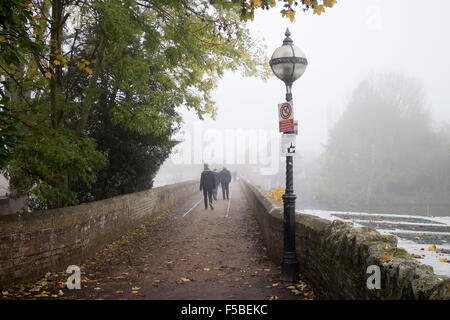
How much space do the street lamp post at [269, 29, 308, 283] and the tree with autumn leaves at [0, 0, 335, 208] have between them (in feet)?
3.41

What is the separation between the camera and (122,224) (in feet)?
33.4

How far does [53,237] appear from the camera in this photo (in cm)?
640

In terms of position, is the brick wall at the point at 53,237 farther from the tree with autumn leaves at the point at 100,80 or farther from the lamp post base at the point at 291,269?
the lamp post base at the point at 291,269

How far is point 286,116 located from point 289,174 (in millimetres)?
1022

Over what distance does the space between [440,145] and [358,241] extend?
5887cm

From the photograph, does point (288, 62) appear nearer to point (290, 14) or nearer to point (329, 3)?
point (290, 14)

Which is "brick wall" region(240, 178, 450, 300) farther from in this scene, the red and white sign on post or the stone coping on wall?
the stone coping on wall

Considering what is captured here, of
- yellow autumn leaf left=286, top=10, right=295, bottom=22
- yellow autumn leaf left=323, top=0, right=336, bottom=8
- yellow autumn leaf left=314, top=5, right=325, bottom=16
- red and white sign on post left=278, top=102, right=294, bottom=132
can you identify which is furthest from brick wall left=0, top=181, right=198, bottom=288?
yellow autumn leaf left=323, top=0, right=336, bottom=8

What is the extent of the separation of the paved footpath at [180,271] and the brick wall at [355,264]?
59cm

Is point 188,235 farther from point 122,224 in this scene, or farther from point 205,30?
point 205,30

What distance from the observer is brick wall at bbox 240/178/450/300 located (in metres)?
2.92

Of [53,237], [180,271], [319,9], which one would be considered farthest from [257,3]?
[53,237]
